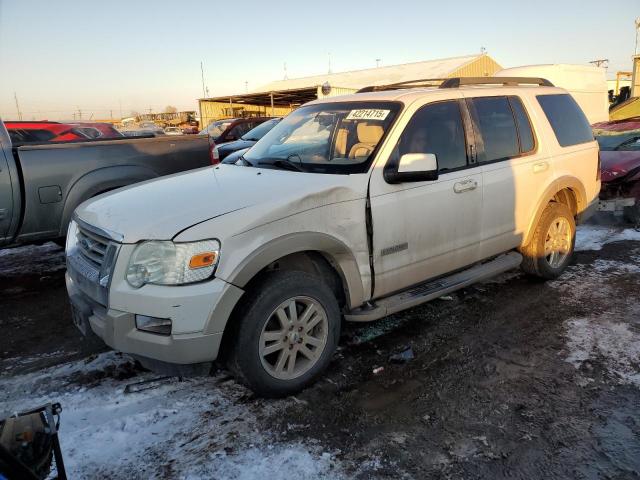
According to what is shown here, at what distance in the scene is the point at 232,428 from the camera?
2.82 meters

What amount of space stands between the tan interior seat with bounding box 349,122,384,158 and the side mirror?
0.28 meters

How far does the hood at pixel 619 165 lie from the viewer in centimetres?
700

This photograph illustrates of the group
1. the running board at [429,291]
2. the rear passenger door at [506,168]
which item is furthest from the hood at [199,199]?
the rear passenger door at [506,168]

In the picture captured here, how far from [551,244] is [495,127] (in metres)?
1.49

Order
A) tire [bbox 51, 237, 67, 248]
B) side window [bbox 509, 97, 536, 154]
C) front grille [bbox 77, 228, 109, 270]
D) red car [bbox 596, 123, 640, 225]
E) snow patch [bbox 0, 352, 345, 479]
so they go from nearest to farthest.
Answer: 1. snow patch [bbox 0, 352, 345, 479]
2. front grille [bbox 77, 228, 109, 270]
3. side window [bbox 509, 97, 536, 154]
4. tire [bbox 51, 237, 67, 248]
5. red car [bbox 596, 123, 640, 225]

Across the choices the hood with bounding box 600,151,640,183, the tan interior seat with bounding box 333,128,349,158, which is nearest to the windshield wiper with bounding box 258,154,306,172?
the tan interior seat with bounding box 333,128,349,158

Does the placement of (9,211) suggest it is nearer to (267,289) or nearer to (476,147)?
(267,289)

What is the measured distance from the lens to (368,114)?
3805 millimetres

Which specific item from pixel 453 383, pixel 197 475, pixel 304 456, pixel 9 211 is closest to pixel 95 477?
pixel 197 475

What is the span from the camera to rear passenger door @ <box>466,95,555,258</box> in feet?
13.5

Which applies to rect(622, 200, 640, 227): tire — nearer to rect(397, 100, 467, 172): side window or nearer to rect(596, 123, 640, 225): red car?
rect(596, 123, 640, 225): red car

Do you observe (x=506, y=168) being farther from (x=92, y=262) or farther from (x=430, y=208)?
(x=92, y=262)

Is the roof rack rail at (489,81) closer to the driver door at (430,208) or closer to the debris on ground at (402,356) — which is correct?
the driver door at (430,208)

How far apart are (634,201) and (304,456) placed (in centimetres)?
646
